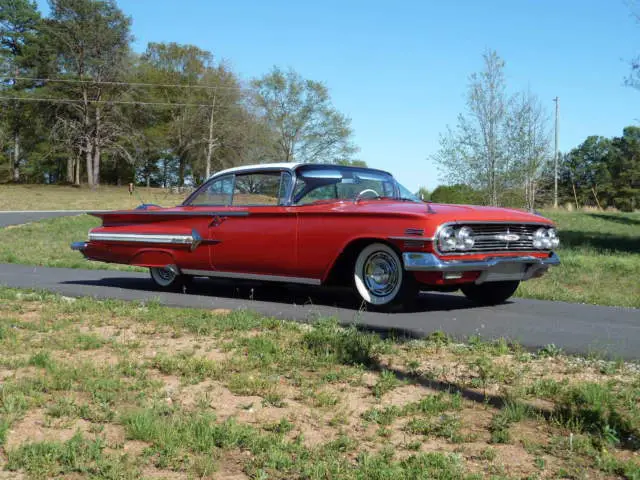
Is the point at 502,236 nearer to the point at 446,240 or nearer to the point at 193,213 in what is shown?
the point at 446,240

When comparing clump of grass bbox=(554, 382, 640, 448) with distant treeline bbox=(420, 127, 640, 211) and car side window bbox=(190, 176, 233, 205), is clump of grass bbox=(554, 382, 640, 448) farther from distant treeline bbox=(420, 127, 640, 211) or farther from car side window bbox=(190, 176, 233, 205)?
distant treeline bbox=(420, 127, 640, 211)

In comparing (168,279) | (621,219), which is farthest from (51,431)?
(621,219)

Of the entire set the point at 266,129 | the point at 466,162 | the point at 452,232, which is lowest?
the point at 452,232

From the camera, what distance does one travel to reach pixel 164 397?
4.26m

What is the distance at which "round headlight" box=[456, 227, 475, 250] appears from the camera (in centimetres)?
681

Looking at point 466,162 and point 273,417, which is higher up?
point 466,162

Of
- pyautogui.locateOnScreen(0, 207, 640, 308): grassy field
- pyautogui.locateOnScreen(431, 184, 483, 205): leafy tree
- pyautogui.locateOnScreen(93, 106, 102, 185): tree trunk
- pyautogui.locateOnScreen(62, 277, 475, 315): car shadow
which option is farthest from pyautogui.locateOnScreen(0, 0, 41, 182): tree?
pyautogui.locateOnScreen(62, 277, 475, 315): car shadow

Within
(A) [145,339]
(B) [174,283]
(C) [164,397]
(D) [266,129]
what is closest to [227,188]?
(B) [174,283]

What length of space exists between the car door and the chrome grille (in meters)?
1.91

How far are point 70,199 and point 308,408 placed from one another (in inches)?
1586

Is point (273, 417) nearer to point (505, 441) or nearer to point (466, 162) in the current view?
point (505, 441)

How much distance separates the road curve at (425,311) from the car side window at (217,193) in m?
1.13

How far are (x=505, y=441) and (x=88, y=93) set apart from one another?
5469 cm

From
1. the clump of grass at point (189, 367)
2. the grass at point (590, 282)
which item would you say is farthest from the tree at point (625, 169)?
the clump of grass at point (189, 367)
